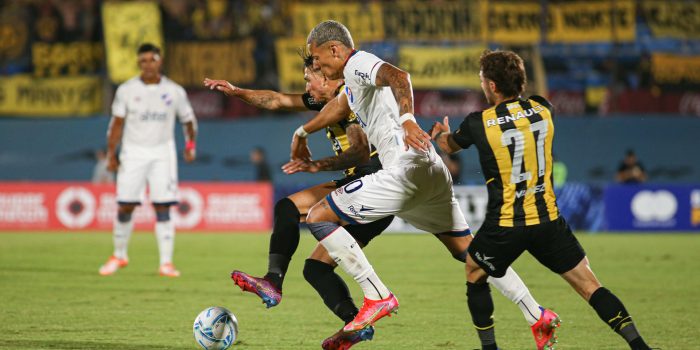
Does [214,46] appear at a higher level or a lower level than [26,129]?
higher

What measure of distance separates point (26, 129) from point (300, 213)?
60.5 ft

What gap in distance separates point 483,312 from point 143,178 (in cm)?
680

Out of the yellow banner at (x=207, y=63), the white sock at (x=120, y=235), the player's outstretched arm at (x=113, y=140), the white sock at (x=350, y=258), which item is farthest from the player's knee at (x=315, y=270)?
the yellow banner at (x=207, y=63)

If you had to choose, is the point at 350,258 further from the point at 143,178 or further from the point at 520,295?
the point at 143,178

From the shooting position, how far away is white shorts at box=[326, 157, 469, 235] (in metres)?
6.43

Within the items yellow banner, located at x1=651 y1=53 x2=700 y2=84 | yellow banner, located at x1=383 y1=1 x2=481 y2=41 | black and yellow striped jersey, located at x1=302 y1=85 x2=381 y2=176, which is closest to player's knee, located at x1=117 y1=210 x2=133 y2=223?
black and yellow striped jersey, located at x1=302 y1=85 x2=381 y2=176

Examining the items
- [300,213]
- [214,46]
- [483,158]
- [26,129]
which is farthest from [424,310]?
[26,129]

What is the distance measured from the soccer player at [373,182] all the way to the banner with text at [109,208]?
571 inches

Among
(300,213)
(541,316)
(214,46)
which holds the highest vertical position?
(214,46)

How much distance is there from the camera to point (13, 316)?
8422mm

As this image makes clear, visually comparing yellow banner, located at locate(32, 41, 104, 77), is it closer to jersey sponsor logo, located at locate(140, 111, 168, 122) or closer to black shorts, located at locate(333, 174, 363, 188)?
jersey sponsor logo, located at locate(140, 111, 168, 122)

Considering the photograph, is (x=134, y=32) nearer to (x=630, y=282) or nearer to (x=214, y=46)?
(x=214, y=46)

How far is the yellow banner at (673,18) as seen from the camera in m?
22.3

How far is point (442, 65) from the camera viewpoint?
74.0 ft
